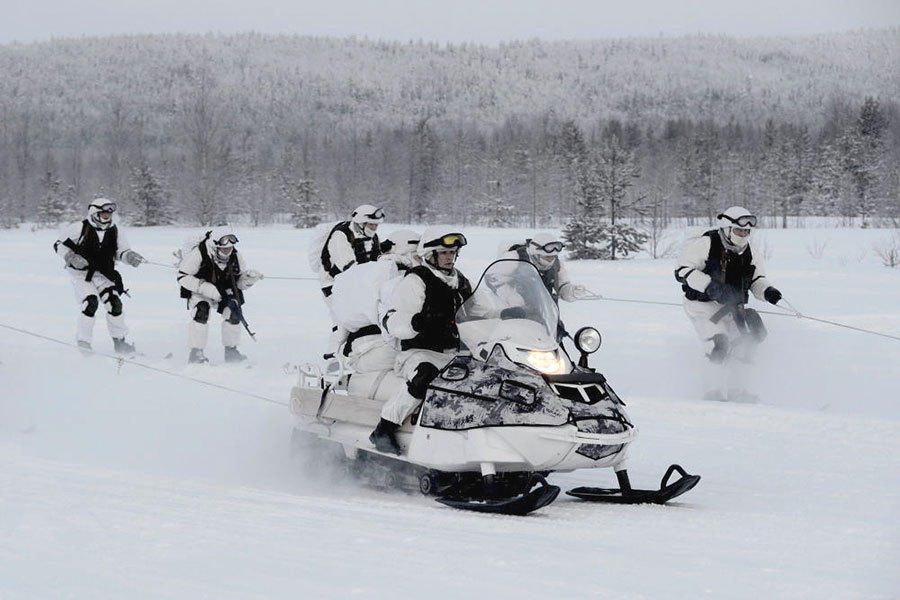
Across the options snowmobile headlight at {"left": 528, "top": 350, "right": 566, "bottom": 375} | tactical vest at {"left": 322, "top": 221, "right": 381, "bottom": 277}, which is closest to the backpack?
tactical vest at {"left": 322, "top": 221, "right": 381, "bottom": 277}

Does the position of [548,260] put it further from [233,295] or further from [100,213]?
[100,213]

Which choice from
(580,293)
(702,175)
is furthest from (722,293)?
(702,175)

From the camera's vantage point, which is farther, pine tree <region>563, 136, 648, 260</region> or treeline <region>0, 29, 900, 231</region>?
treeline <region>0, 29, 900, 231</region>

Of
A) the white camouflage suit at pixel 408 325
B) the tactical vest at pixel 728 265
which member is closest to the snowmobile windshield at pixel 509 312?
the white camouflage suit at pixel 408 325

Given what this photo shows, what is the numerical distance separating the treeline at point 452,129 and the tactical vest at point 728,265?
66.3ft

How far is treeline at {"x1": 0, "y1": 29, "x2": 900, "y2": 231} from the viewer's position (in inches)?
2685

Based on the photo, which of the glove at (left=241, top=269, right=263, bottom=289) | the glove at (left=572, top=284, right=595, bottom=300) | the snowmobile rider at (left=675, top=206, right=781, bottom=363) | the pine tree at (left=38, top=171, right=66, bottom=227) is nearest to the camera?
the glove at (left=572, top=284, right=595, bottom=300)

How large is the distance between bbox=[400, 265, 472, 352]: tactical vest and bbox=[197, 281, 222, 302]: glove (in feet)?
20.8

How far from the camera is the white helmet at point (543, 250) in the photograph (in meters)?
10.2

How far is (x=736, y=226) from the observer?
10273 mm

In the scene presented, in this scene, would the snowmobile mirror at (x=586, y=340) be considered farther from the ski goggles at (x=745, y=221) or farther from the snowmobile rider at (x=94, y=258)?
the snowmobile rider at (x=94, y=258)

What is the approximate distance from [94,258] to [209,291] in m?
1.53

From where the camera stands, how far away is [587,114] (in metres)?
144

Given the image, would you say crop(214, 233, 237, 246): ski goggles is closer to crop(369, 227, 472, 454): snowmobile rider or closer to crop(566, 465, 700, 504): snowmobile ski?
crop(369, 227, 472, 454): snowmobile rider
